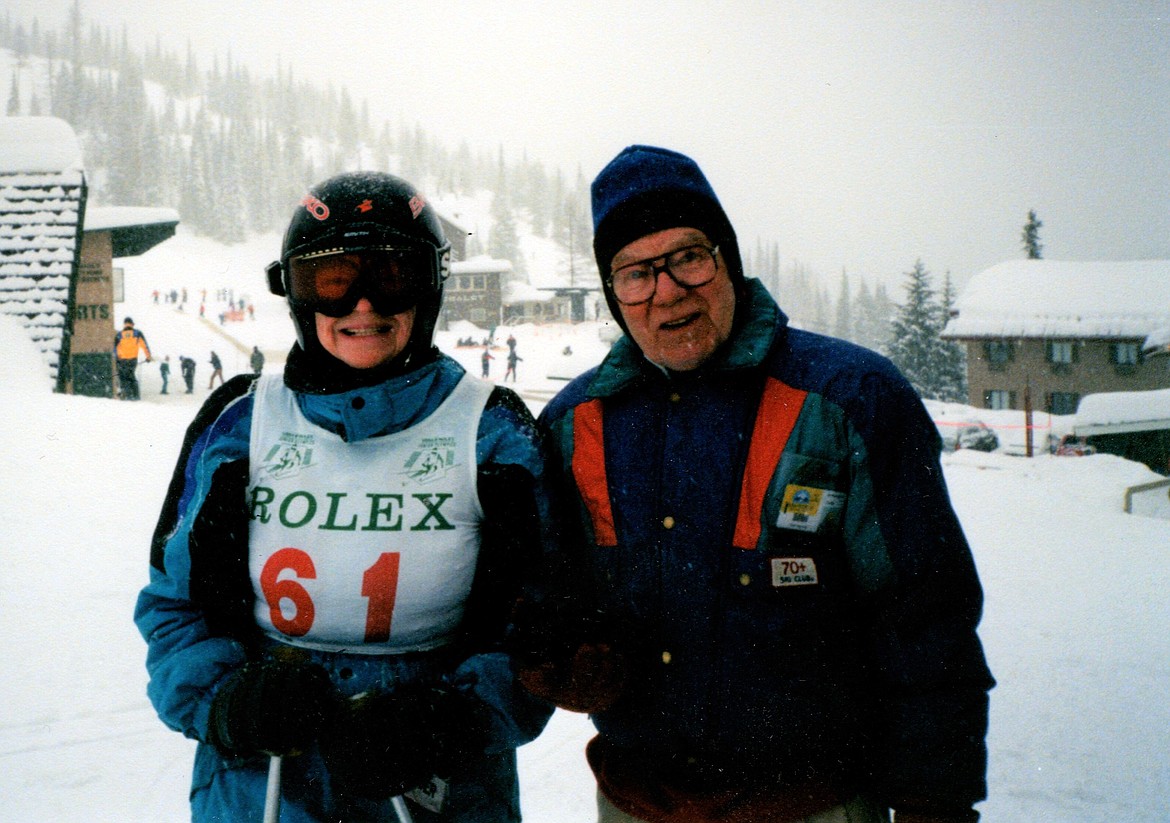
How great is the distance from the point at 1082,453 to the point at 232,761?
24.2 metres

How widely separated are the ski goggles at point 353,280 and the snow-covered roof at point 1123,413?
23020 mm

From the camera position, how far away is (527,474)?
1932 mm

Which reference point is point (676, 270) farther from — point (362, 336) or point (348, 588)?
point (348, 588)

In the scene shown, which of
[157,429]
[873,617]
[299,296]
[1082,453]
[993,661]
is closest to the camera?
[873,617]

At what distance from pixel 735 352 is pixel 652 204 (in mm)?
484

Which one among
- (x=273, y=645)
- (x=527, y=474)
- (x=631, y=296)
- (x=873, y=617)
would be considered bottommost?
(x=273, y=645)

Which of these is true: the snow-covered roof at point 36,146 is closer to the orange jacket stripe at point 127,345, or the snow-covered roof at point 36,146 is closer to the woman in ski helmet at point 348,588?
the orange jacket stripe at point 127,345

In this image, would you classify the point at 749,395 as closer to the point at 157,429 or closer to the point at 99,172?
the point at 157,429

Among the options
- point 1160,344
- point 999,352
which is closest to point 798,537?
point 1160,344

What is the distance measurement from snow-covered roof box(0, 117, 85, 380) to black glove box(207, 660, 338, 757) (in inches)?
608

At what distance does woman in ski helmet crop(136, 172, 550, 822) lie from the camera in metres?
1.73

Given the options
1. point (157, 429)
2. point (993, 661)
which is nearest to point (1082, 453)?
point (993, 661)

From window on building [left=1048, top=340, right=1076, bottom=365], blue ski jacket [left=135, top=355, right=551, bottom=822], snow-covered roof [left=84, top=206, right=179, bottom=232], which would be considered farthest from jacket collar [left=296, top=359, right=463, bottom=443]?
window on building [left=1048, top=340, right=1076, bottom=365]

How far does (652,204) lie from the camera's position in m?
1.99
